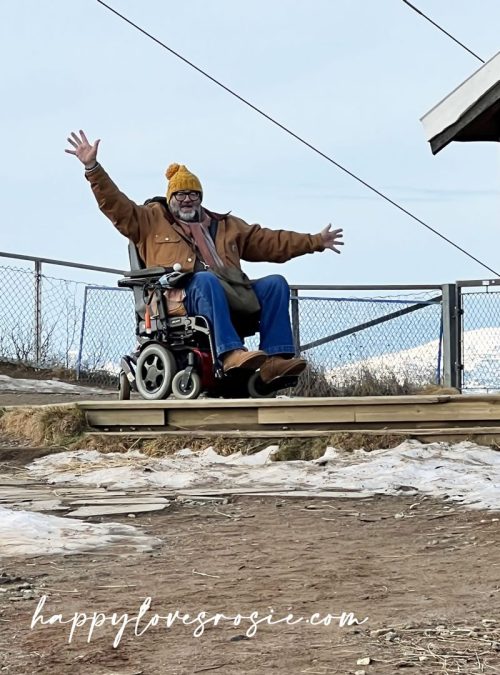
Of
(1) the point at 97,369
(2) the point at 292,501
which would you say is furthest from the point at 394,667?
(1) the point at 97,369

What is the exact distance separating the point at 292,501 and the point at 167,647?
8.33 feet

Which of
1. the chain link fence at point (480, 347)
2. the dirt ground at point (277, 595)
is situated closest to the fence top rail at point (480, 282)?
the chain link fence at point (480, 347)

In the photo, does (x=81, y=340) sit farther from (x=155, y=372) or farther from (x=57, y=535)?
(x=57, y=535)

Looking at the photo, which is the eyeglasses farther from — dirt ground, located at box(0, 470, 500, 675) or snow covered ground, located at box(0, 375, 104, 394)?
snow covered ground, located at box(0, 375, 104, 394)

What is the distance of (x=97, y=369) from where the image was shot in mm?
13609

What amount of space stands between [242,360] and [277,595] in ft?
12.0

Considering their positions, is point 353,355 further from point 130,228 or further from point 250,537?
point 250,537

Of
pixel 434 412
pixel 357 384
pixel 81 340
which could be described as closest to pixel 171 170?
pixel 434 412

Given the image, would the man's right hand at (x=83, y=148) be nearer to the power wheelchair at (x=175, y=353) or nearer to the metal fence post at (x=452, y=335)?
the power wheelchair at (x=175, y=353)

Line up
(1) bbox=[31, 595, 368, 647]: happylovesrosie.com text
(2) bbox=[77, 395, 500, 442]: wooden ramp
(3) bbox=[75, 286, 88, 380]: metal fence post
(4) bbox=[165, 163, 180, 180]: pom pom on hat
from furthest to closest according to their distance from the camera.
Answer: (3) bbox=[75, 286, 88, 380]: metal fence post → (4) bbox=[165, 163, 180, 180]: pom pom on hat → (2) bbox=[77, 395, 500, 442]: wooden ramp → (1) bbox=[31, 595, 368, 647]: happylovesrosie.com text

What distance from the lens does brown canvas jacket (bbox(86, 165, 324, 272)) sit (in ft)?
25.0

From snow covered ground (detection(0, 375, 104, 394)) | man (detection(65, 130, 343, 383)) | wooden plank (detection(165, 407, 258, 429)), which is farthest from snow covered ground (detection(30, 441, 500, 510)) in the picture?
snow covered ground (detection(0, 375, 104, 394))

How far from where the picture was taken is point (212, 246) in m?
7.89

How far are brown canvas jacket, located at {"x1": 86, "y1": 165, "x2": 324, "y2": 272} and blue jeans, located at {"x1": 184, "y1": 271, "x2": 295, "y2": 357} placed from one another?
303mm
